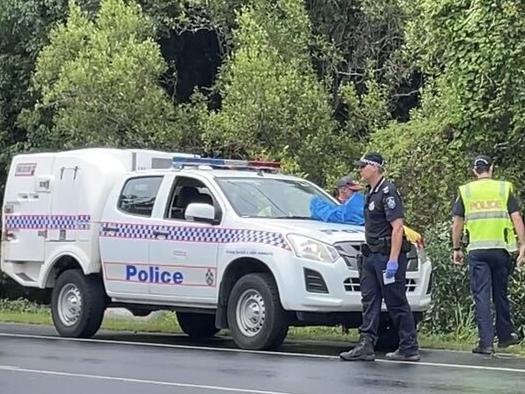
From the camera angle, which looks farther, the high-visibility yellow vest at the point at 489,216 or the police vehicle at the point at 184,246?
the police vehicle at the point at 184,246

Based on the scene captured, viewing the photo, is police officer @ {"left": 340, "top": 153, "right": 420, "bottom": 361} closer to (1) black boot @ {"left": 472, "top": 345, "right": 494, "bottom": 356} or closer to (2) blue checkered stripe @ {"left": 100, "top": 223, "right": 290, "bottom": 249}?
(1) black boot @ {"left": 472, "top": 345, "right": 494, "bottom": 356}

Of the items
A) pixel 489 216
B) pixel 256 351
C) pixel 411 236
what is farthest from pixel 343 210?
pixel 256 351

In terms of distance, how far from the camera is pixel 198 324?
616 inches

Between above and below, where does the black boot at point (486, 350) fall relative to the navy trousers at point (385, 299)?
below

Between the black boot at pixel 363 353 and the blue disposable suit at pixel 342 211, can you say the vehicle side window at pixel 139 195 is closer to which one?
the blue disposable suit at pixel 342 211

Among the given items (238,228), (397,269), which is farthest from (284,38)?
(397,269)

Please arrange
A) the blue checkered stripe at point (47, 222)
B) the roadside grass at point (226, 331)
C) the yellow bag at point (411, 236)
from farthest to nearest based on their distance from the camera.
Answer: the blue checkered stripe at point (47, 222)
the roadside grass at point (226, 331)
the yellow bag at point (411, 236)

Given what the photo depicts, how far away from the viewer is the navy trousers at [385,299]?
471 inches

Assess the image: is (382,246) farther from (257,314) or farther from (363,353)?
(257,314)

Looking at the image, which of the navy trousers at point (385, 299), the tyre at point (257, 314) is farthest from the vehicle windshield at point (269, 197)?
the navy trousers at point (385, 299)

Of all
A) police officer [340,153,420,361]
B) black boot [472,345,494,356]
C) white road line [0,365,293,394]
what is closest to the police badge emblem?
police officer [340,153,420,361]

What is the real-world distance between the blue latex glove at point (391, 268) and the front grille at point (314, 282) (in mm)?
863

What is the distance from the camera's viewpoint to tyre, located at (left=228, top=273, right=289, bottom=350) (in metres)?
12.7

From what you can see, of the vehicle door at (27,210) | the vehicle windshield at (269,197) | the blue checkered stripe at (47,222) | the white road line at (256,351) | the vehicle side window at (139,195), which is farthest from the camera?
the vehicle door at (27,210)
